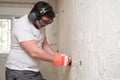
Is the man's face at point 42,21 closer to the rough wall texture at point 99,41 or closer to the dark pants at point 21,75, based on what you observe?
the rough wall texture at point 99,41

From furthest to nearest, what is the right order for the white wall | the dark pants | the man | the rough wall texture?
the white wall, the dark pants, the man, the rough wall texture

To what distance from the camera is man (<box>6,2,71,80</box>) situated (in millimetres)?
1735

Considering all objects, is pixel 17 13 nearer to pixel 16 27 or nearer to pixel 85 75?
pixel 16 27

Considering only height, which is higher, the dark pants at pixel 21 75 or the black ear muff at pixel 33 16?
the black ear muff at pixel 33 16

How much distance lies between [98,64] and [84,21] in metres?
0.43

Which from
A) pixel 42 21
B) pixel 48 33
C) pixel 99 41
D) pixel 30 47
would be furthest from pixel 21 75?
→ pixel 48 33

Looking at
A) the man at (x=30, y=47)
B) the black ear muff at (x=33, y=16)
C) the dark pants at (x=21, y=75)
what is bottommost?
the dark pants at (x=21, y=75)

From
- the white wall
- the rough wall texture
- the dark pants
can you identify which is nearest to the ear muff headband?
the rough wall texture

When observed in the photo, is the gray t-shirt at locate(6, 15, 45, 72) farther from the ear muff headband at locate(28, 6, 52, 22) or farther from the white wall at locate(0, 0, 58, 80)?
the white wall at locate(0, 0, 58, 80)

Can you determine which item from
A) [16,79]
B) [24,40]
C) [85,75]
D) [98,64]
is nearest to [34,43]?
[24,40]

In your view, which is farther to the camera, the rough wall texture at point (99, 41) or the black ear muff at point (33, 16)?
the black ear muff at point (33, 16)

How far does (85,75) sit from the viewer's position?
1376 millimetres

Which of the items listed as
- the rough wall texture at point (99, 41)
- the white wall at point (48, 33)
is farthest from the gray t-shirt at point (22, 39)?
the white wall at point (48, 33)

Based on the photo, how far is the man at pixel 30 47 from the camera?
68.3 inches
